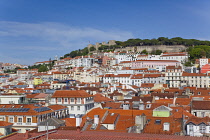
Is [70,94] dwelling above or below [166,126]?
above

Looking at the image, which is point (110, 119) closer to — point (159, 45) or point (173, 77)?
point (173, 77)

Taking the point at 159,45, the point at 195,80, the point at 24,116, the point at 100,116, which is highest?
the point at 159,45

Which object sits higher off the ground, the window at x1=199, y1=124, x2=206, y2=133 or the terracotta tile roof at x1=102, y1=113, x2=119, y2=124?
the terracotta tile roof at x1=102, y1=113, x2=119, y2=124

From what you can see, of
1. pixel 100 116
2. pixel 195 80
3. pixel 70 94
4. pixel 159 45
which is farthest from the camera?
pixel 159 45

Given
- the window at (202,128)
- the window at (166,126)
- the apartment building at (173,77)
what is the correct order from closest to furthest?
the window at (166,126) → the window at (202,128) → the apartment building at (173,77)

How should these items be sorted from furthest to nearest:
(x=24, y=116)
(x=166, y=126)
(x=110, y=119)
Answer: (x=24, y=116) → (x=110, y=119) → (x=166, y=126)

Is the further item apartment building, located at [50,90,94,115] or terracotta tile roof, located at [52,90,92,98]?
terracotta tile roof, located at [52,90,92,98]

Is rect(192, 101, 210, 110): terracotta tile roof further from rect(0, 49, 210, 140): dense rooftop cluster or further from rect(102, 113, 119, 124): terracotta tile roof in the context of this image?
rect(102, 113, 119, 124): terracotta tile roof

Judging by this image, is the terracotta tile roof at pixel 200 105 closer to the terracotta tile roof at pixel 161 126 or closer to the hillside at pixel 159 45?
the terracotta tile roof at pixel 161 126

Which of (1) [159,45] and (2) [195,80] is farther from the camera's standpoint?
(1) [159,45]

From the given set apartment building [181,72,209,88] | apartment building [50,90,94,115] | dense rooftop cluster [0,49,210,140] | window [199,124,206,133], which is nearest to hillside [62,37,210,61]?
apartment building [181,72,209,88]

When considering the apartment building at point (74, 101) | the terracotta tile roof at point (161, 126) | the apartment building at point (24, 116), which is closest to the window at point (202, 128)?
the terracotta tile roof at point (161, 126)

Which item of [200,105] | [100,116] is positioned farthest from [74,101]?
[200,105]
